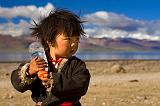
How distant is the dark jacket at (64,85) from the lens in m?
3.53

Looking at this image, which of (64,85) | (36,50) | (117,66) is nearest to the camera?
(64,85)

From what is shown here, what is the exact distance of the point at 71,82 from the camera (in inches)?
139

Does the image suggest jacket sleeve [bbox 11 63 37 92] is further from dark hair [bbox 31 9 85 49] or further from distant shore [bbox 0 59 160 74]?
distant shore [bbox 0 59 160 74]

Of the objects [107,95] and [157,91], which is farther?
[157,91]

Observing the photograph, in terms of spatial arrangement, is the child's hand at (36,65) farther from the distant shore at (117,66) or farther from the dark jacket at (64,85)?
the distant shore at (117,66)

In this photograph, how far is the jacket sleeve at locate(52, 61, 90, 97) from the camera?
11.5 ft

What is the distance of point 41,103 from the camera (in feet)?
12.1

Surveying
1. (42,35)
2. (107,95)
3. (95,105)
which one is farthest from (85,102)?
(42,35)

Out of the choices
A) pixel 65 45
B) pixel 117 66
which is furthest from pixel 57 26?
pixel 117 66

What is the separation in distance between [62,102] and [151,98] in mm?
8064

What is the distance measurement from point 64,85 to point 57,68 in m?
0.22

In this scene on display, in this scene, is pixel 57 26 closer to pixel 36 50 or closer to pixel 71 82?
pixel 36 50

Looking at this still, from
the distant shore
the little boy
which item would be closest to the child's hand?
the little boy

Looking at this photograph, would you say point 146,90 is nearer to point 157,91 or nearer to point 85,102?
point 157,91
